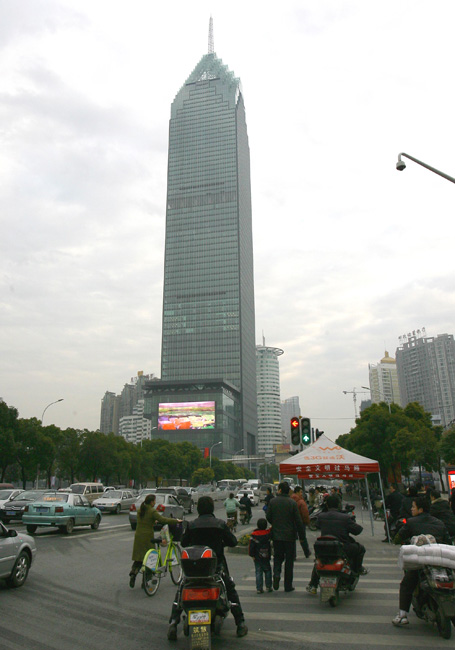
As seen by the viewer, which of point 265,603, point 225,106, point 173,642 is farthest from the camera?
point 225,106

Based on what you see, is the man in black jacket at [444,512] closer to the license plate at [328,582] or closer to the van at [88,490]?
the license plate at [328,582]

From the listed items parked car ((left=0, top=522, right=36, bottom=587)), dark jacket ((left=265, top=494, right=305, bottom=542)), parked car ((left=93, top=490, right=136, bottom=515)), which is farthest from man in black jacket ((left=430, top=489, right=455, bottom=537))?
parked car ((left=93, top=490, right=136, bottom=515))

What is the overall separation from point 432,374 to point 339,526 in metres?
144

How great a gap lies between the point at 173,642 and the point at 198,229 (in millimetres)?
158846

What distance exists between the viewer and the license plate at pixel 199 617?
5.20 m

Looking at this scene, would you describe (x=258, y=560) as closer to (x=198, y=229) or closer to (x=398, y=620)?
(x=398, y=620)

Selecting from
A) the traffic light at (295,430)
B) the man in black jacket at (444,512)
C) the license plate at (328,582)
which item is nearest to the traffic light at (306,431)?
the traffic light at (295,430)

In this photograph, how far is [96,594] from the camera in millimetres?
8391

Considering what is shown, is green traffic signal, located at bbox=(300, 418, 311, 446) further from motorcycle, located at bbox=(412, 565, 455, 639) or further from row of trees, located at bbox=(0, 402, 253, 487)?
row of trees, located at bbox=(0, 402, 253, 487)

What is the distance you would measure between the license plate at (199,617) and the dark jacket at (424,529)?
3.02m

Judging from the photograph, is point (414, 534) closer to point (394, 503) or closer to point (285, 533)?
point (285, 533)

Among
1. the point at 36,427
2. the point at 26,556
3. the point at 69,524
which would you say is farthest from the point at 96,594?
the point at 36,427

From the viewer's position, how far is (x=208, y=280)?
155625 mm

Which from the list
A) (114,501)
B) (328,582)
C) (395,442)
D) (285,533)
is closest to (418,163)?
(285,533)
